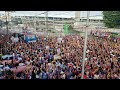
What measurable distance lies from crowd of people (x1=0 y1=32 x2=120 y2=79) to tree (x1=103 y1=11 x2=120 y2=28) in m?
1.14

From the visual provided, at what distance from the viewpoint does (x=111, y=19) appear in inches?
386

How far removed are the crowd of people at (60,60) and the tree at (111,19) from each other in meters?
1.14

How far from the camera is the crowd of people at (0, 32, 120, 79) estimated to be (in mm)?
5332

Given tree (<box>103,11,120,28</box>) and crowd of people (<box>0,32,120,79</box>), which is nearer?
crowd of people (<box>0,32,120,79</box>)

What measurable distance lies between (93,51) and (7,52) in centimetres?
290

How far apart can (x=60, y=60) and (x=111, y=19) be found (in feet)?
14.0

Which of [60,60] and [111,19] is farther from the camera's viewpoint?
[111,19]

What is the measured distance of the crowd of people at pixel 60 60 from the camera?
210 inches

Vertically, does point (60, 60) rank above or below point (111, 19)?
below

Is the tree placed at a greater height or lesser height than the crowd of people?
greater

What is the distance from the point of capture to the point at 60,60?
6531 millimetres

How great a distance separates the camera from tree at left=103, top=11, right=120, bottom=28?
385 inches
